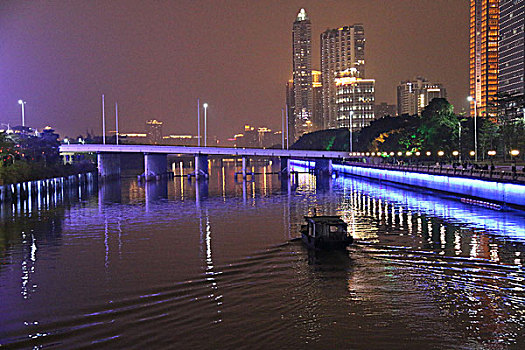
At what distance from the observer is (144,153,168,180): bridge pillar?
141 metres

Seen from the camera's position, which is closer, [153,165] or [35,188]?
[35,188]

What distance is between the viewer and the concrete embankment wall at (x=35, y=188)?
82088 mm

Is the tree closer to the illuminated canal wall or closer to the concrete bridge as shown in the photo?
the illuminated canal wall

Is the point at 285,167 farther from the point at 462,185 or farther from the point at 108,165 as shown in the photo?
the point at 462,185

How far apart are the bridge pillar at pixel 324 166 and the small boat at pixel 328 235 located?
130475 mm

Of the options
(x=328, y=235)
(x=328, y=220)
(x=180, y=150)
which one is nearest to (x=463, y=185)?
(x=328, y=220)

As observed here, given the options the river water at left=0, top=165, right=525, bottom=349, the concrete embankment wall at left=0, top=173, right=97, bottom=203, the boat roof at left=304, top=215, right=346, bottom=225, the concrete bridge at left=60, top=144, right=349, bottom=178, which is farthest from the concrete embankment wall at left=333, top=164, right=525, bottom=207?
the concrete embankment wall at left=0, top=173, right=97, bottom=203

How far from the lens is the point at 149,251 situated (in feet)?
116

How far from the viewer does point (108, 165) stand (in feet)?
532

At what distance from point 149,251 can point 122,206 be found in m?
37.9

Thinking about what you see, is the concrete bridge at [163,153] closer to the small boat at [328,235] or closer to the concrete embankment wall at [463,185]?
the concrete embankment wall at [463,185]

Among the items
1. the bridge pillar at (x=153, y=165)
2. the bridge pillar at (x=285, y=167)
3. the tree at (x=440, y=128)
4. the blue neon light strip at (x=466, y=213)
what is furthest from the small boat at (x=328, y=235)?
the bridge pillar at (x=285, y=167)

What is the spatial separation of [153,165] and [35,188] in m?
49.2

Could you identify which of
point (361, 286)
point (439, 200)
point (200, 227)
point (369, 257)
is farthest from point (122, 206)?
point (361, 286)
